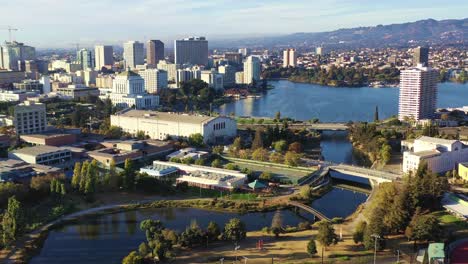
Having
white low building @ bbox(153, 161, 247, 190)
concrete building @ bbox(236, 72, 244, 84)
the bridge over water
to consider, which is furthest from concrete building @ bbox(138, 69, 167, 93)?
the bridge over water

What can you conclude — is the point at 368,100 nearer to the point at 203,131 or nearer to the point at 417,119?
the point at 417,119

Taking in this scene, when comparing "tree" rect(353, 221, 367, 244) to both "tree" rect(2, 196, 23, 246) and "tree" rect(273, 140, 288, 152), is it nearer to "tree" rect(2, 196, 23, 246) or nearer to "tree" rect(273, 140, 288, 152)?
"tree" rect(2, 196, 23, 246)

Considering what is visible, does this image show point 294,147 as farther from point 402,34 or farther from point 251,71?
point 402,34

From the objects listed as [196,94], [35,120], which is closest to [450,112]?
[196,94]

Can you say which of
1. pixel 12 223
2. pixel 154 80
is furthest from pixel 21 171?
pixel 154 80

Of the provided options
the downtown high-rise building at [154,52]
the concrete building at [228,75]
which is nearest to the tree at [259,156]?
the concrete building at [228,75]
